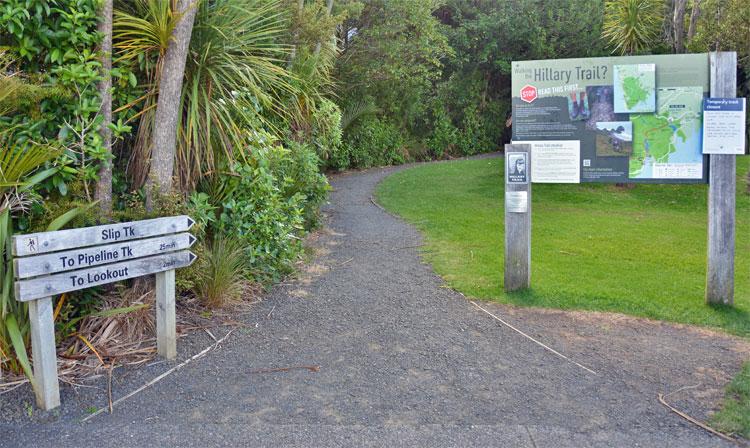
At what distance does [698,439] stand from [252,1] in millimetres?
5726

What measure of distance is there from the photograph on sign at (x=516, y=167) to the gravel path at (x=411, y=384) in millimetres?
1264

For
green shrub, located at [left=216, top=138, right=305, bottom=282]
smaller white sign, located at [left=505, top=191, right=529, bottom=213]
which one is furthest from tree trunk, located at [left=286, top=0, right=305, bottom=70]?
smaller white sign, located at [left=505, top=191, right=529, bottom=213]

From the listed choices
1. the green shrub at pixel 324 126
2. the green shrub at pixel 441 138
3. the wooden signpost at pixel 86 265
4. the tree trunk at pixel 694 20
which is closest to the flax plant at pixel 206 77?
the wooden signpost at pixel 86 265

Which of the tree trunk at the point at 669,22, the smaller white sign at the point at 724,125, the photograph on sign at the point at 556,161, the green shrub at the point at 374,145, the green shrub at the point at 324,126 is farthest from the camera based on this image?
the green shrub at the point at 374,145

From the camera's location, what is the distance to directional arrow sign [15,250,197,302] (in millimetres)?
4168

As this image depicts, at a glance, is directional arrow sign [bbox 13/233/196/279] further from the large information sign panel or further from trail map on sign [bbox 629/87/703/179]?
trail map on sign [bbox 629/87/703/179]

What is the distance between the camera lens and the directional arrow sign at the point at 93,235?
13.8ft

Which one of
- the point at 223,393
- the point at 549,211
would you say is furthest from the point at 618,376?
the point at 549,211

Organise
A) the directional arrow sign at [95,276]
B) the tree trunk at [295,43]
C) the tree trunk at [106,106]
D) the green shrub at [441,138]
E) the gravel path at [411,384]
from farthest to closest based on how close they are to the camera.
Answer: the green shrub at [441,138] → the tree trunk at [295,43] → the tree trunk at [106,106] → the directional arrow sign at [95,276] → the gravel path at [411,384]

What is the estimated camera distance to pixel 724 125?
6605mm

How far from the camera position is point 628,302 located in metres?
6.90

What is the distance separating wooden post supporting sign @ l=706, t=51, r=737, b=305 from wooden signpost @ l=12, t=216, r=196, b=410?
4.86 meters

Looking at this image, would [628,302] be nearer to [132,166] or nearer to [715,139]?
[715,139]

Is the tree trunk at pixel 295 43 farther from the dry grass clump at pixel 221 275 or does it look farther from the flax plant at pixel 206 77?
the dry grass clump at pixel 221 275
